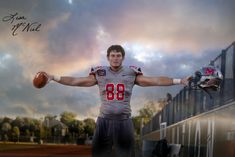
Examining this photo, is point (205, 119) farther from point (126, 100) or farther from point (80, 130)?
point (126, 100)

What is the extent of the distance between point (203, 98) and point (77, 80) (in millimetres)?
8957

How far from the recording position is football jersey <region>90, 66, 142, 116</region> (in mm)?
5027

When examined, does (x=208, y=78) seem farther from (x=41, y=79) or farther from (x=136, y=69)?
(x=41, y=79)

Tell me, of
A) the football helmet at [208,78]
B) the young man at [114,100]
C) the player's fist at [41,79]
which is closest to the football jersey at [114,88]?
the young man at [114,100]

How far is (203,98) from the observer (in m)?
13.8

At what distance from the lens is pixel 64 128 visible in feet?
23.6

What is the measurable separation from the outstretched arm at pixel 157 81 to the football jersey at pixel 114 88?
0.08 meters

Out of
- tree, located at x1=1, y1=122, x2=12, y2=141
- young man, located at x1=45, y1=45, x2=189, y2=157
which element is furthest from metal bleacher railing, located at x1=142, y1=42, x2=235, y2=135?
tree, located at x1=1, y1=122, x2=12, y2=141

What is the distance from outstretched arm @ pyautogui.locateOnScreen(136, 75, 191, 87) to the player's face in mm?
270

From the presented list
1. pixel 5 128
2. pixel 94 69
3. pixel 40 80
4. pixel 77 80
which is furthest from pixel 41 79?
pixel 5 128

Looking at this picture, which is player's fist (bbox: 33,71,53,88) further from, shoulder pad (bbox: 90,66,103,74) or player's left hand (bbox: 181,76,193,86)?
player's left hand (bbox: 181,76,193,86)

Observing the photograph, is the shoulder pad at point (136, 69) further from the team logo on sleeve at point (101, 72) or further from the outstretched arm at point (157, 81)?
the team logo on sleeve at point (101, 72)

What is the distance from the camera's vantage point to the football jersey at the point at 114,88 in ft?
16.5

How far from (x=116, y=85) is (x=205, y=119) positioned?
28.0 ft
